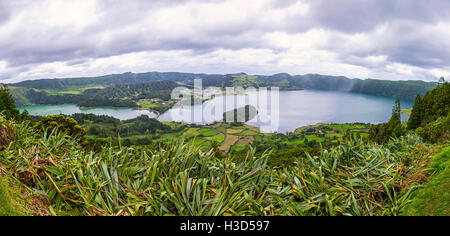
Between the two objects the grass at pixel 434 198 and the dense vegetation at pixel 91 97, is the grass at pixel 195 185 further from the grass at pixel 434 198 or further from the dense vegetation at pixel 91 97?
the dense vegetation at pixel 91 97

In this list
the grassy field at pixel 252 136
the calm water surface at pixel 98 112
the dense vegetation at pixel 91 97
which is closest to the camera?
the grassy field at pixel 252 136

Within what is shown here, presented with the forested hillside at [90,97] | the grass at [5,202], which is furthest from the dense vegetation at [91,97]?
the grass at [5,202]

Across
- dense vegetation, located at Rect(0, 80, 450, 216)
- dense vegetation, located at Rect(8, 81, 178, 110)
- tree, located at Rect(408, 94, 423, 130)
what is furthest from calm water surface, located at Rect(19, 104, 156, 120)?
dense vegetation, located at Rect(0, 80, 450, 216)

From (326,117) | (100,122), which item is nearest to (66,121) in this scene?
(100,122)

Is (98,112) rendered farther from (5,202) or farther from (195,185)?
(195,185)

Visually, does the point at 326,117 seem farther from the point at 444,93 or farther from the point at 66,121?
the point at 66,121

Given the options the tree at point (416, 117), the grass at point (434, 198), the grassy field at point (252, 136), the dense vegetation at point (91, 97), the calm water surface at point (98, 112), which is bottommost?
the grassy field at point (252, 136)

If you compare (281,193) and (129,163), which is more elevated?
(129,163)

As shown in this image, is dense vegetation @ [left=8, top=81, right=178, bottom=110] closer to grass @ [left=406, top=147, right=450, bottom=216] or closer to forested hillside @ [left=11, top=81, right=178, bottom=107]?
forested hillside @ [left=11, top=81, right=178, bottom=107]
